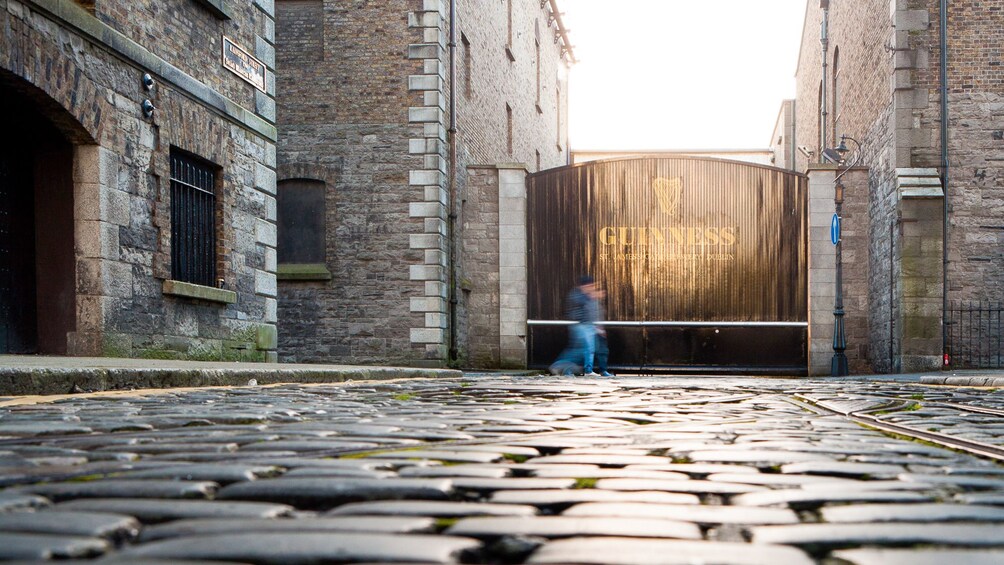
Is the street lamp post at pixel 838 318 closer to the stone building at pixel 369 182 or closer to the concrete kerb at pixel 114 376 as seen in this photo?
the stone building at pixel 369 182

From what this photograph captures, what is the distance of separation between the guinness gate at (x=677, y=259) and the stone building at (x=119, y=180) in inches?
318

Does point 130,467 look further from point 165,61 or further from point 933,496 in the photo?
point 165,61

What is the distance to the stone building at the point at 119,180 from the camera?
8.82 meters

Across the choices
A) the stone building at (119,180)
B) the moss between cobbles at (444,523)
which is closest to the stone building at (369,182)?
the stone building at (119,180)

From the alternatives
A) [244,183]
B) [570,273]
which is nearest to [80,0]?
[244,183]

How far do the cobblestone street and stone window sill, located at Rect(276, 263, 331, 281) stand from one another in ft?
40.5

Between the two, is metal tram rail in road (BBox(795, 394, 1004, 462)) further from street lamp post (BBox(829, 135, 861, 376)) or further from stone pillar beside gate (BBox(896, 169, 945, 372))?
street lamp post (BBox(829, 135, 861, 376))

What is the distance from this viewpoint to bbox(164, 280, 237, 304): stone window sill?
399 inches

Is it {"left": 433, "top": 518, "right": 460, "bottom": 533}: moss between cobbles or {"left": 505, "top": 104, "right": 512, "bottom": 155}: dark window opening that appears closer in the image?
{"left": 433, "top": 518, "right": 460, "bottom": 533}: moss between cobbles

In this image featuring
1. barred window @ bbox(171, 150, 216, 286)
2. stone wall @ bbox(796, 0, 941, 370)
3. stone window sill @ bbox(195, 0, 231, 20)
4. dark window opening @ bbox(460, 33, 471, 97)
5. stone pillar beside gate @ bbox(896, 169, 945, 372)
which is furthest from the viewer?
dark window opening @ bbox(460, 33, 471, 97)

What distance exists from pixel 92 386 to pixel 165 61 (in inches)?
206

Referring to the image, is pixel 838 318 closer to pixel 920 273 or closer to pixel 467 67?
pixel 920 273

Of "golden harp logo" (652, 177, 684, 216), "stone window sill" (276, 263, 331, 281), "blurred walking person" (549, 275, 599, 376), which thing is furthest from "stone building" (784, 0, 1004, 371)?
"stone window sill" (276, 263, 331, 281)

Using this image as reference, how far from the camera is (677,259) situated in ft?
61.6
